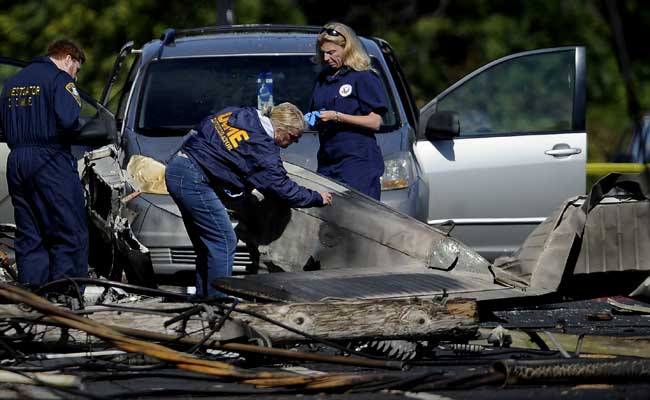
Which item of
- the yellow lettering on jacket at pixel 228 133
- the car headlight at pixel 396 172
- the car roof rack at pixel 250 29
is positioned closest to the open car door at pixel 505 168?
the car headlight at pixel 396 172

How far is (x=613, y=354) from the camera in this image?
7.23m

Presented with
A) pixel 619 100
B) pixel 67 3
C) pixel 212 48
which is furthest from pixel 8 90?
pixel 619 100

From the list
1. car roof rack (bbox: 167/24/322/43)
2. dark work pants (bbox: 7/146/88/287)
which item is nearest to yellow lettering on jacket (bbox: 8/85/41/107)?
dark work pants (bbox: 7/146/88/287)

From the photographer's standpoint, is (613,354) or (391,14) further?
(391,14)

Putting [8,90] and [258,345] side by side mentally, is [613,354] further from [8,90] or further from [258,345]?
[8,90]

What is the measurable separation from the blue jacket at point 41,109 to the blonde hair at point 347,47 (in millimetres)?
1631

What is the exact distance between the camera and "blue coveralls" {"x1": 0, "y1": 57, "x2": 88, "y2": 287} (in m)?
8.90

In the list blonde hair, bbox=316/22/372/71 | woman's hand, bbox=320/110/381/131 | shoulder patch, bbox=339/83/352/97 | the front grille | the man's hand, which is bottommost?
the front grille

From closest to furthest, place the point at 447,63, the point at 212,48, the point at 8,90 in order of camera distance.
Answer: the point at 8,90
the point at 212,48
the point at 447,63

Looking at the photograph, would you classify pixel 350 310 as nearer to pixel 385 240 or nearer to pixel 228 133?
pixel 385 240

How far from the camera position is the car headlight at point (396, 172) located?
925cm

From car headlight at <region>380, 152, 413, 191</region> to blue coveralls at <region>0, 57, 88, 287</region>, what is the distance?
2017 millimetres

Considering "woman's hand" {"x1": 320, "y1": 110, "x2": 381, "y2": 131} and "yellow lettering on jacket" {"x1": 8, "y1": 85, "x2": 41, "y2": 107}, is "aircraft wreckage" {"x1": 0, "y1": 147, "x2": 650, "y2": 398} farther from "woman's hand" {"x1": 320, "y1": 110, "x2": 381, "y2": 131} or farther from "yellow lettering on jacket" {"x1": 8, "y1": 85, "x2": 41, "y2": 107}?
"yellow lettering on jacket" {"x1": 8, "y1": 85, "x2": 41, "y2": 107}

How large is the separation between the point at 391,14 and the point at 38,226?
12635 mm
